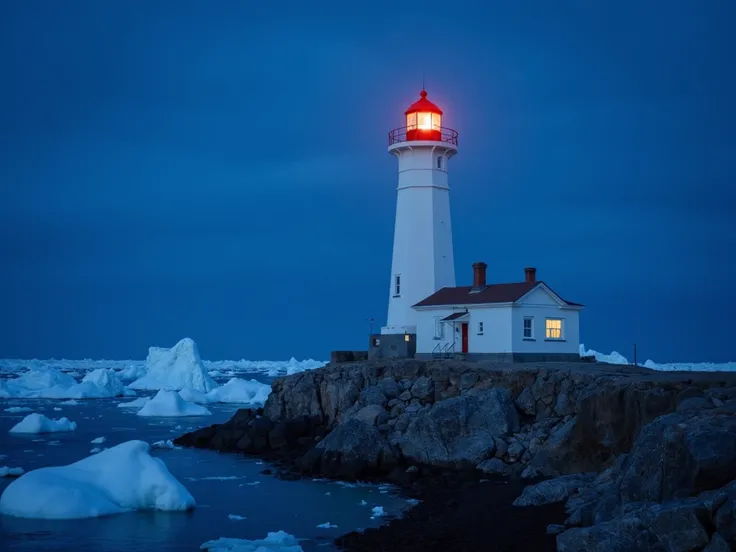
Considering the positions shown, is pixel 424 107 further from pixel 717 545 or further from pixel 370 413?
pixel 717 545

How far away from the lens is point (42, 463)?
73.4 feet

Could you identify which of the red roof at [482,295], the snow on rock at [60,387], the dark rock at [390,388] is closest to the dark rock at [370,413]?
the dark rock at [390,388]

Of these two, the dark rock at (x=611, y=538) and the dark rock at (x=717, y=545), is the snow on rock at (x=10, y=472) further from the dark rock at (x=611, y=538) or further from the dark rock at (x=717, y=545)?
the dark rock at (x=717, y=545)

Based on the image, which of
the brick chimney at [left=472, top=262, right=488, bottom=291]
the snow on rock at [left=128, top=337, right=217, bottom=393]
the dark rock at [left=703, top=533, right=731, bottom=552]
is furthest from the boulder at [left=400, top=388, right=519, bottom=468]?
the snow on rock at [left=128, top=337, right=217, bottom=393]

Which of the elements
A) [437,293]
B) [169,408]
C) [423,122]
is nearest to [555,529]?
[437,293]

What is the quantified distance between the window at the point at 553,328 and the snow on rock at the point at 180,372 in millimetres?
33378

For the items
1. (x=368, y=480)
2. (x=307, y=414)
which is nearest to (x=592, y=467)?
(x=368, y=480)

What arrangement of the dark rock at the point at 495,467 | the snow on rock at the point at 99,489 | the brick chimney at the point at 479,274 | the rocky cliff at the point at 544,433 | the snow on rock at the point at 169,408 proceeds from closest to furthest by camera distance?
the rocky cliff at the point at 544,433, the snow on rock at the point at 99,489, the dark rock at the point at 495,467, the brick chimney at the point at 479,274, the snow on rock at the point at 169,408

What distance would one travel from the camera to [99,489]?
1605 cm

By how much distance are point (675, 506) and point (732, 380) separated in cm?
686

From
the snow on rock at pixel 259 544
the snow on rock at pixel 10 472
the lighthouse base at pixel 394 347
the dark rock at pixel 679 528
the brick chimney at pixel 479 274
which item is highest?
the brick chimney at pixel 479 274

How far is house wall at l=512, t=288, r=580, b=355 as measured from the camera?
79.6 ft

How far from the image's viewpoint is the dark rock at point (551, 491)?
13.5 metres

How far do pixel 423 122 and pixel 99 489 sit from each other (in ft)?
53.7
